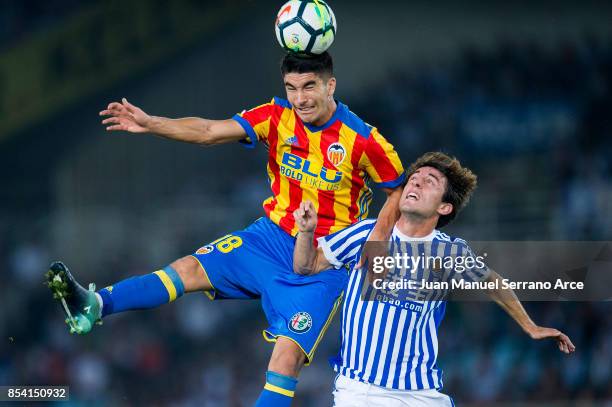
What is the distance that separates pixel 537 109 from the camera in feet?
55.5

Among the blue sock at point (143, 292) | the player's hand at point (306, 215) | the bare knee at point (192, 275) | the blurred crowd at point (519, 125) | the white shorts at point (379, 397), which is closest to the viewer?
the player's hand at point (306, 215)

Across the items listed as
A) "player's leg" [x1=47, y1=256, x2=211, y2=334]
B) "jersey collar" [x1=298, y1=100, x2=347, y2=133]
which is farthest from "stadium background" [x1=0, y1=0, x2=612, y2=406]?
"jersey collar" [x1=298, y1=100, x2=347, y2=133]

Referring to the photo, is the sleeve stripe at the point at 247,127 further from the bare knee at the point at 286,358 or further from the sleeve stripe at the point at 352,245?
the bare knee at the point at 286,358

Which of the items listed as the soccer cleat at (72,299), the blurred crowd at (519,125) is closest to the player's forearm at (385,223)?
the soccer cleat at (72,299)

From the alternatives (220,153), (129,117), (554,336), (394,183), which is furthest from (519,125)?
(129,117)

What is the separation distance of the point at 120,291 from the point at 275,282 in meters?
0.97

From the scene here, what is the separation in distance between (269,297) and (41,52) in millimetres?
10436

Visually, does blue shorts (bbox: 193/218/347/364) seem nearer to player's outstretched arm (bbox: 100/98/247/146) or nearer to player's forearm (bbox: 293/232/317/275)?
player's forearm (bbox: 293/232/317/275)

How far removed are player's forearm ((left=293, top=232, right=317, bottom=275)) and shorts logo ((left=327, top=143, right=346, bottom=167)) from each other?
59 centimetres

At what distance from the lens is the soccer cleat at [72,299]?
639 cm

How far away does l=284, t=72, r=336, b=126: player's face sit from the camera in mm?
6691

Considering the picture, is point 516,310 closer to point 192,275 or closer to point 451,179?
point 451,179

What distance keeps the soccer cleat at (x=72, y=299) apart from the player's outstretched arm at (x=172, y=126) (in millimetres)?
907

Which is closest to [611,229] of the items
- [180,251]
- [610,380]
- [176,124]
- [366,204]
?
[610,380]
